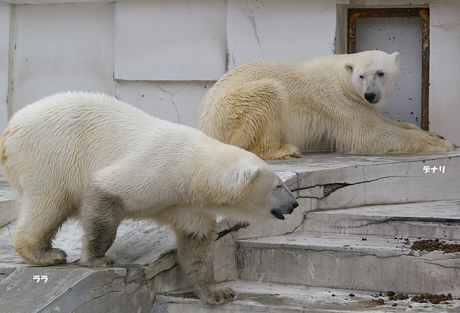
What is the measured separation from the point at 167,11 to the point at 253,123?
7.38ft

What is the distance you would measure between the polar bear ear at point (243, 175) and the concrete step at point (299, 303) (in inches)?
26.5

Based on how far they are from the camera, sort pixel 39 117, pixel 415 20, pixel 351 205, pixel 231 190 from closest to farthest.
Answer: pixel 231 190 → pixel 39 117 → pixel 351 205 → pixel 415 20

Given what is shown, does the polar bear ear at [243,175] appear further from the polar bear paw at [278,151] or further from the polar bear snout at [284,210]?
the polar bear paw at [278,151]

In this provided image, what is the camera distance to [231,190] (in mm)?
2725

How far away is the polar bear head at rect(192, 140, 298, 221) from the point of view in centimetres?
272

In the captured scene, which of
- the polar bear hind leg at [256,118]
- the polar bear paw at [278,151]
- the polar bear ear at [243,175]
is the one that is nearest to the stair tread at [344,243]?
the polar bear ear at [243,175]

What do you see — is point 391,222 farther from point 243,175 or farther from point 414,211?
point 243,175

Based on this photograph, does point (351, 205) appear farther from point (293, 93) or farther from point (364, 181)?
point (293, 93)

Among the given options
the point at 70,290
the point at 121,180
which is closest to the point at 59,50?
the point at 121,180

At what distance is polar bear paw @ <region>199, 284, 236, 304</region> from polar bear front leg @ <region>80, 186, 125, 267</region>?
530mm

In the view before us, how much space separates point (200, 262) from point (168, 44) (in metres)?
4.35

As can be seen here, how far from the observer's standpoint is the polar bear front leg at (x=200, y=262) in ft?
9.71

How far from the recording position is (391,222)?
3.66m

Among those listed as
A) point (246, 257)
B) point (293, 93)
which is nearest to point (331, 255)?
point (246, 257)
